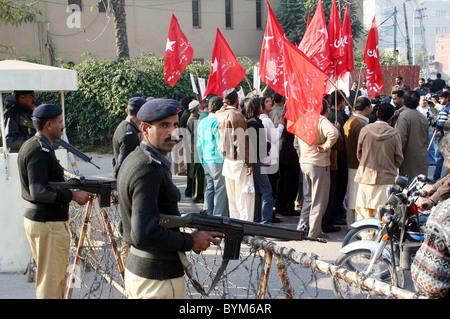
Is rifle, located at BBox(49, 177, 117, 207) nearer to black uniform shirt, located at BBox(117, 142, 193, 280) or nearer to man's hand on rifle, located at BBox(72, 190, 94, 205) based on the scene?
man's hand on rifle, located at BBox(72, 190, 94, 205)

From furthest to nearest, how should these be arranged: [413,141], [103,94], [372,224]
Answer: [103,94], [413,141], [372,224]

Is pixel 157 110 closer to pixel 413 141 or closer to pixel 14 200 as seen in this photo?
pixel 14 200

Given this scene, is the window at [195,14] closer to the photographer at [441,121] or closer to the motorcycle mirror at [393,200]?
the photographer at [441,121]

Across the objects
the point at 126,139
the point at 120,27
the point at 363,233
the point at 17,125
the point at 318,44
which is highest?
the point at 120,27

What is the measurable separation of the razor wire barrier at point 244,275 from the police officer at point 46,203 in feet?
1.43

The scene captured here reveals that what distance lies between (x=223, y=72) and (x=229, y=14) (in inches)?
908

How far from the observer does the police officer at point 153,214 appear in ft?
8.90

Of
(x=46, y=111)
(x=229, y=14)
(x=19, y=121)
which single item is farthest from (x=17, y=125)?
(x=229, y=14)

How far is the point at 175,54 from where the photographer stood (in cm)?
1079

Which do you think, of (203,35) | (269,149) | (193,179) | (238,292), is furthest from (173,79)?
(203,35)

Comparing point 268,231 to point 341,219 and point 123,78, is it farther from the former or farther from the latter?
point 123,78

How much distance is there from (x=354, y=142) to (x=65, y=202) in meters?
4.66

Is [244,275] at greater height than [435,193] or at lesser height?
→ lesser

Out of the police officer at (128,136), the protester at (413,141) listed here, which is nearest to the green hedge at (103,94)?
the protester at (413,141)
